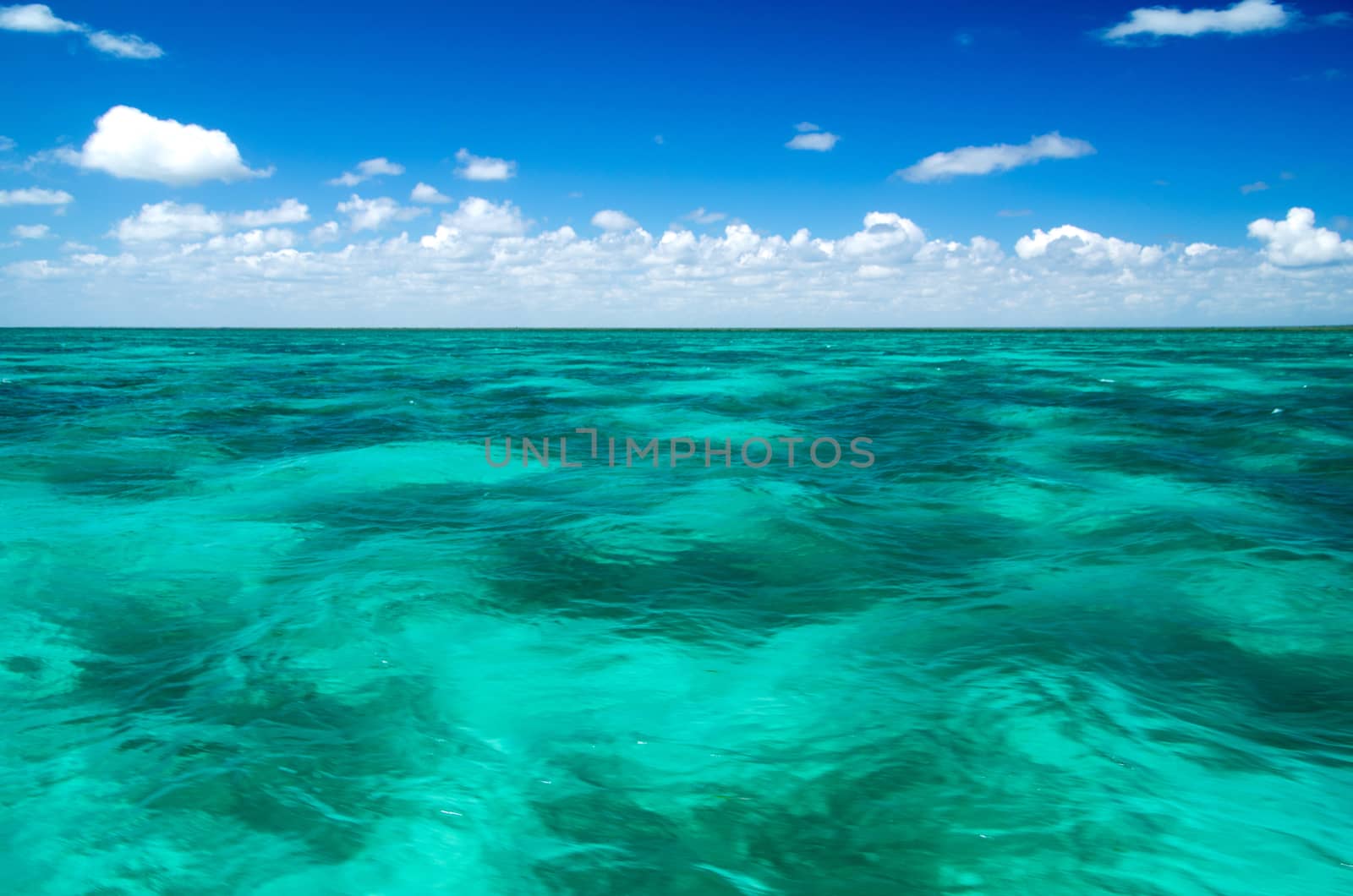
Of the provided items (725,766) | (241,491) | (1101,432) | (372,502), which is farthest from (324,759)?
(1101,432)

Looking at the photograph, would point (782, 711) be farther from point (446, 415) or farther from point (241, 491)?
point (446, 415)

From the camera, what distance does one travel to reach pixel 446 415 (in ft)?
73.8

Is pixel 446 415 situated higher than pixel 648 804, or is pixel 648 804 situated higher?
pixel 446 415

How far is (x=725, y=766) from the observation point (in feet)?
15.8

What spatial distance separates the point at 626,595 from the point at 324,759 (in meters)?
3.46

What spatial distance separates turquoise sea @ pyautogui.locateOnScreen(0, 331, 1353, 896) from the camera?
4.05 metres

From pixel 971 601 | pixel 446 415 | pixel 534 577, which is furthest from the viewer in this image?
pixel 446 415

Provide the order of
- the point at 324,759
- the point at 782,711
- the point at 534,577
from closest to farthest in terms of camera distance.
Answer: the point at 324,759 → the point at 782,711 → the point at 534,577

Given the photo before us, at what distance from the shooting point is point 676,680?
6.00m

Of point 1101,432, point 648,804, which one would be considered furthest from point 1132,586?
A: point 1101,432

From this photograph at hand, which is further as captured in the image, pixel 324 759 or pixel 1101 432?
pixel 1101 432

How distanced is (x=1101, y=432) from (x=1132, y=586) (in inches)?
465

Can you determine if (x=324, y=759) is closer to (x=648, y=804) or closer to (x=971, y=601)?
(x=648, y=804)

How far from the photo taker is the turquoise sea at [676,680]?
405 centimetres
